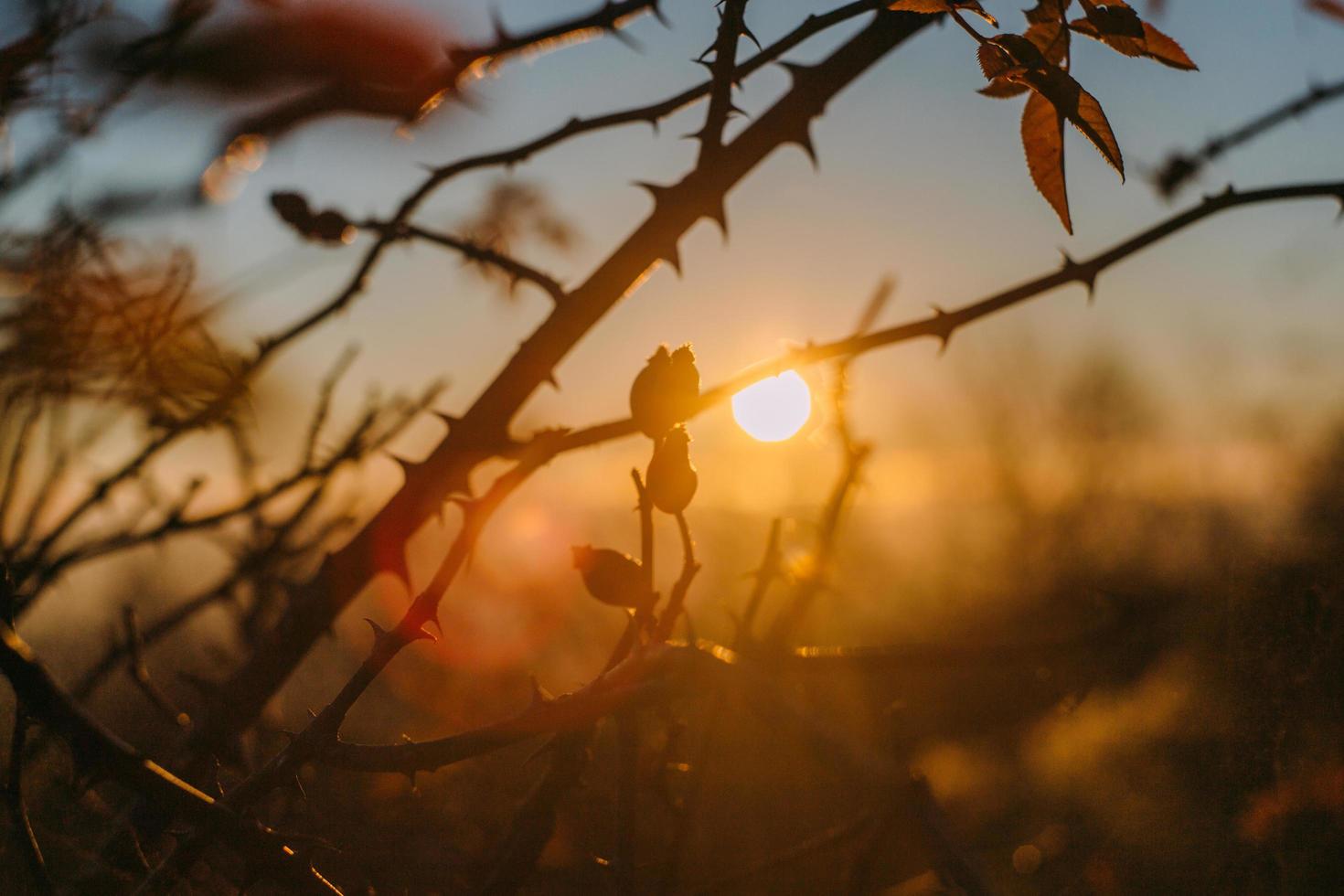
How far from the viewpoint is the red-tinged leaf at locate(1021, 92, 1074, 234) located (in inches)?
31.6

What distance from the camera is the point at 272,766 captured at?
721 millimetres

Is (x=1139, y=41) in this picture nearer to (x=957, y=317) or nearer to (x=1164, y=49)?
(x=1164, y=49)

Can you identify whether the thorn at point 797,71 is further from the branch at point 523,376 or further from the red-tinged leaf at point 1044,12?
the red-tinged leaf at point 1044,12

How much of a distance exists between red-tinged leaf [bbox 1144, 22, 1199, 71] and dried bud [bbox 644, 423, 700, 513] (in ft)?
1.96

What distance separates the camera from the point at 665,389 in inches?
35.8

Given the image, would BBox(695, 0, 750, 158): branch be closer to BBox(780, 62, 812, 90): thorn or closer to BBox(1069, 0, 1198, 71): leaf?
BBox(780, 62, 812, 90): thorn

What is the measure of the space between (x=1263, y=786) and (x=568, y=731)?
1036 mm

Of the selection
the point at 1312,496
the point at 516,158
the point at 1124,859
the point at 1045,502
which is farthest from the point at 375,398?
the point at 1045,502

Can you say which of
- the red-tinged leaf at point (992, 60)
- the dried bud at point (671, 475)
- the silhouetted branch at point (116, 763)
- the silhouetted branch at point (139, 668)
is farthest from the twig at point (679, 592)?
the silhouetted branch at point (139, 668)

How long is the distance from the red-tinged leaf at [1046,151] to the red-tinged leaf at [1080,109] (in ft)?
0.13

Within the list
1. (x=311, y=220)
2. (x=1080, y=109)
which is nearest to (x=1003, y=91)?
(x=1080, y=109)

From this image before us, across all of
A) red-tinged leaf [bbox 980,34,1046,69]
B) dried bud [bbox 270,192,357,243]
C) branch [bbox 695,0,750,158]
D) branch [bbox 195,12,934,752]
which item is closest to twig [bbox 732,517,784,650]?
branch [bbox 195,12,934,752]

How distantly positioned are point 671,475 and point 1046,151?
483 mm

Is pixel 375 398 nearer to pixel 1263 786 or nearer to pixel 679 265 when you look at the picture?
pixel 679 265
